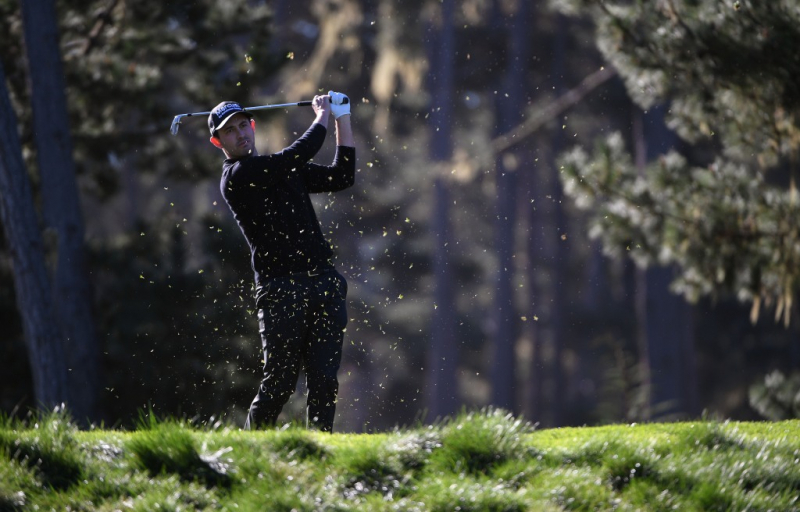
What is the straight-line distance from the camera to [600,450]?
5113 mm

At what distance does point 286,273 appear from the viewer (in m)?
6.18

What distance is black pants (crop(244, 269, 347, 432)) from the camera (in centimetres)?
612

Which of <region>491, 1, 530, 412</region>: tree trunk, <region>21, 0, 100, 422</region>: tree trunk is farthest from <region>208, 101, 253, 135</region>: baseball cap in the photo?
<region>491, 1, 530, 412</region>: tree trunk

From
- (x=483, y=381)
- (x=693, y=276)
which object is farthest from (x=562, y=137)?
(x=693, y=276)

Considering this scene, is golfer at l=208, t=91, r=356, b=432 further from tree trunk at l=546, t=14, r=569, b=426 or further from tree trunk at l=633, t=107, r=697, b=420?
tree trunk at l=546, t=14, r=569, b=426

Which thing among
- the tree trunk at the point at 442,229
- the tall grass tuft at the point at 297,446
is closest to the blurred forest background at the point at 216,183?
the tall grass tuft at the point at 297,446

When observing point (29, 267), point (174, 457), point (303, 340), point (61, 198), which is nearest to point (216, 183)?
point (61, 198)

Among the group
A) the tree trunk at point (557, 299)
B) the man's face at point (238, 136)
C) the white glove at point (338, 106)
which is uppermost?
the white glove at point (338, 106)

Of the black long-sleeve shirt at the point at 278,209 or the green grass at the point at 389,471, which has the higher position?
the black long-sleeve shirt at the point at 278,209

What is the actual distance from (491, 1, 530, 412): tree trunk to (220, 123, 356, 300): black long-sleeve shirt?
22650 mm

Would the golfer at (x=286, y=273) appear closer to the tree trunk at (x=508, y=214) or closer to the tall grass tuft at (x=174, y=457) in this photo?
the tall grass tuft at (x=174, y=457)

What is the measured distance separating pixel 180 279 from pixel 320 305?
19.5 feet

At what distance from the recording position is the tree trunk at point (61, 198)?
469 inches

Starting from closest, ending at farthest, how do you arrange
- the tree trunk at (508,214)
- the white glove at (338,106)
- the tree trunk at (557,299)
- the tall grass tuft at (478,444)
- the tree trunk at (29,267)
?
the tall grass tuft at (478,444) → the white glove at (338,106) → the tree trunk at (29,267) → the tree trunk at (508,214) → the tree trunk at (557,299)
